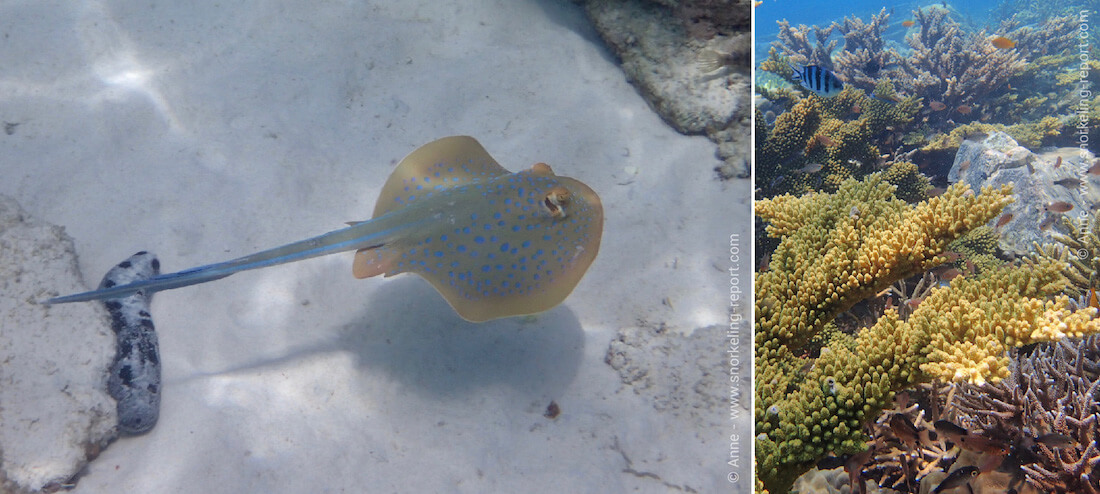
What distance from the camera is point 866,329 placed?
3627mm

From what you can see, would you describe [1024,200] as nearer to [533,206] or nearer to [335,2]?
[533,206]

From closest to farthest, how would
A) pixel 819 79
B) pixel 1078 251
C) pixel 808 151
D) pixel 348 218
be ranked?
pixel 348 218 < pixel 1078 251 < pixel 819 79 < pixel 808 151

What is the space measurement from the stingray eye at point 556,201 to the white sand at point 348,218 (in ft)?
3.16

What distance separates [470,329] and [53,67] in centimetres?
475

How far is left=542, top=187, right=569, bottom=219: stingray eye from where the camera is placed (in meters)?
3.27

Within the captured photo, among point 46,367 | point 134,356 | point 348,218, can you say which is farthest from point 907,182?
point 46,367

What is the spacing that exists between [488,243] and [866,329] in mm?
2694

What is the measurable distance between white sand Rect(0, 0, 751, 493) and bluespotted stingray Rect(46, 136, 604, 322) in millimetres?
743

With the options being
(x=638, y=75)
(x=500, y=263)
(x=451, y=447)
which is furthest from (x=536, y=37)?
(x=451, y=447)

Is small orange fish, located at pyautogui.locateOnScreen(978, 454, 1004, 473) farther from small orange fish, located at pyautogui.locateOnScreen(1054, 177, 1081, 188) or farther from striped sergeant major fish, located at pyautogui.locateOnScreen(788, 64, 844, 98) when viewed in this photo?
small orange fish, located at pyautogui.locateOnScreen(1054, 177, 1081, 188)

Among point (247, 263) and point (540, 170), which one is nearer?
point (247, 263)

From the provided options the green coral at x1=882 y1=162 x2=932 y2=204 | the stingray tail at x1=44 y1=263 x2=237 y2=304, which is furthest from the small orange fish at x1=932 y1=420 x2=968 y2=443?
the green coral at x1=882 y1=162 x2=932 y2=204

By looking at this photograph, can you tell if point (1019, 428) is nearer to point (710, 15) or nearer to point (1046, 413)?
point (1046, 413)

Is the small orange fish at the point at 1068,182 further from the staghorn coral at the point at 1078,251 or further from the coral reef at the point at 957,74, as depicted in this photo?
the coral reef at the point at 957,74
